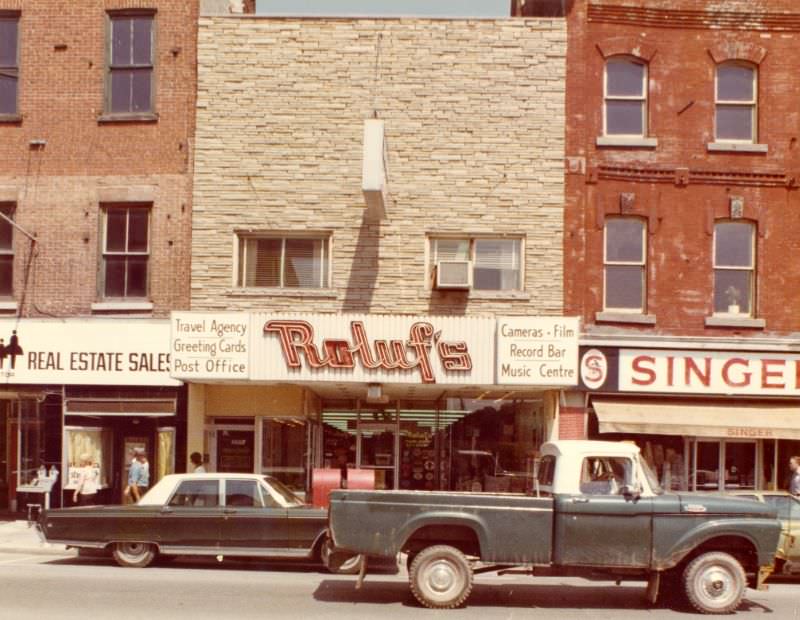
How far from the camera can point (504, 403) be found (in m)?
24.0

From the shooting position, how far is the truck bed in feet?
41.7

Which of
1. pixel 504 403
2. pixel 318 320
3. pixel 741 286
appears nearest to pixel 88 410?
pixel 318 320

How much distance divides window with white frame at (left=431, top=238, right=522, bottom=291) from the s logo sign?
6.55 feet

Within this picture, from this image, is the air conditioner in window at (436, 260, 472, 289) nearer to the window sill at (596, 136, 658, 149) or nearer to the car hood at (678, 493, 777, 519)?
the window sill at (596, 136, 658, 149)

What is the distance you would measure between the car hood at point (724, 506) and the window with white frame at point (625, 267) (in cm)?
989

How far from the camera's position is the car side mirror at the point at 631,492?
12812 mm

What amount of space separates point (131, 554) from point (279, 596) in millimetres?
3799

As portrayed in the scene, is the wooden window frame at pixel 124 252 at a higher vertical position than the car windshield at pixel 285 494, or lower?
higher


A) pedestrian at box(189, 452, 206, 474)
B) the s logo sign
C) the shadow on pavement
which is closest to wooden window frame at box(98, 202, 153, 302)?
pedestrian at box(189, 452, 206, 474)

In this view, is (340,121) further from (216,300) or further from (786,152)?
(786,152)

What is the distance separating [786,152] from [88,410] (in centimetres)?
1487

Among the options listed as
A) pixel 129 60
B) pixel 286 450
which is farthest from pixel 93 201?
pixel 286 450

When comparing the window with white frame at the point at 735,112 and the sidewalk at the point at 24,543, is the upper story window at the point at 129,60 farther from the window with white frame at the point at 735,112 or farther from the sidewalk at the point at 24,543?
the window with white frame at the point at 735,112

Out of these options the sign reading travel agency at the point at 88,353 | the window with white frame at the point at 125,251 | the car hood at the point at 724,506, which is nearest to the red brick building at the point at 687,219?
the sign reading travel agency at the point at 88,353
